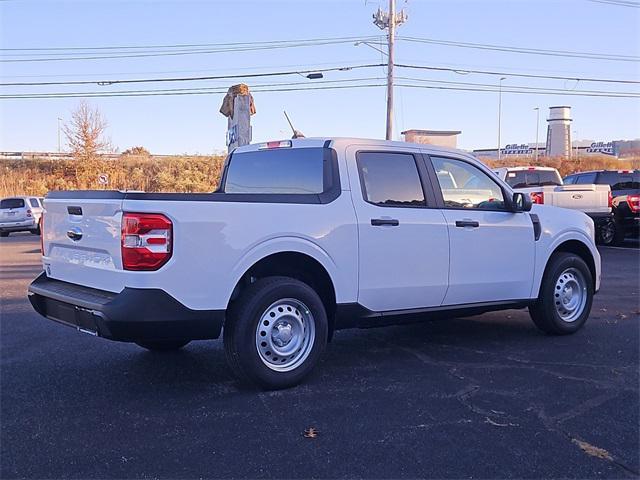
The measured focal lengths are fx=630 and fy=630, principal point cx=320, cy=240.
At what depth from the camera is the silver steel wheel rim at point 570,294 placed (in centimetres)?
658

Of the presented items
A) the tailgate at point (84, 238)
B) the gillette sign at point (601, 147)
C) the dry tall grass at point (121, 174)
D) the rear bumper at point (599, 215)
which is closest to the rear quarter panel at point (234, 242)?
the tailgate at point (84, 238)

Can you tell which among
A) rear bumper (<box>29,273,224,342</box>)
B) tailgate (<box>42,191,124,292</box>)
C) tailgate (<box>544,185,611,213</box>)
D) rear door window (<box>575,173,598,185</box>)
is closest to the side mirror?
rear bumper (<box>29,273,224,342</box>)

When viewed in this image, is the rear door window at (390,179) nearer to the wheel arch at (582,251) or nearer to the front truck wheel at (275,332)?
the front truck wheel at (275,332)

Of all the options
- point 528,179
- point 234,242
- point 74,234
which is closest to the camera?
point 234,242

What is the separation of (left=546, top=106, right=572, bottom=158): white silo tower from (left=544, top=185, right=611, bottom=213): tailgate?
58855 mm

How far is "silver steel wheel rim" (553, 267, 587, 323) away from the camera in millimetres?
6582

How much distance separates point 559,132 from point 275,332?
7298 cm

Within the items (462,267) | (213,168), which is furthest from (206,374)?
(213,168)

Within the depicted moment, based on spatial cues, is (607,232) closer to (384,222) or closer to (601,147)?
(384,222)

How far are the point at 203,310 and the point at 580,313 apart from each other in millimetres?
4304

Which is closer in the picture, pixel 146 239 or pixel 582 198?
pixel 146 239

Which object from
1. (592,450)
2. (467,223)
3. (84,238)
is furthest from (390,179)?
(592,450)

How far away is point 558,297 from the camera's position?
6562 mm

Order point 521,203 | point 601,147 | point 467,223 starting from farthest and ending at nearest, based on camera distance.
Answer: point 601,147 < point 521,203 < point 467,223
